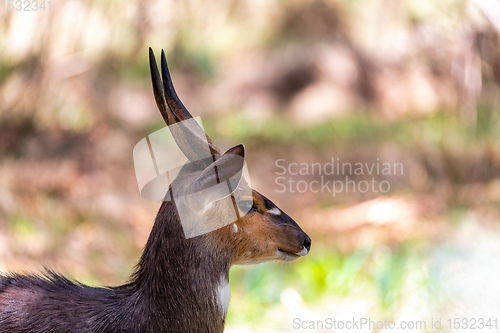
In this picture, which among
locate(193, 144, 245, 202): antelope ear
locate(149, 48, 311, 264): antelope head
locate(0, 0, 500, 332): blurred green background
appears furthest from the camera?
locate(0, 0, 500, 332): blurred green background

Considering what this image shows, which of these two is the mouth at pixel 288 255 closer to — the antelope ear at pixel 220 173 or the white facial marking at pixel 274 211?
the white facial marking at pixel 274 211

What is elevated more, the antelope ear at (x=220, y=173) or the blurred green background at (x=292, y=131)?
the antelope ear at (x=220, y=173)

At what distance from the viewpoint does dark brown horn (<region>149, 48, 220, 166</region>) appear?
2.82 m

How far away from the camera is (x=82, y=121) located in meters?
8.75

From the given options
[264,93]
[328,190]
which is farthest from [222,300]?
[264,93]

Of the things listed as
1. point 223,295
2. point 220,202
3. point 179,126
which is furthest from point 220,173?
point 223,295

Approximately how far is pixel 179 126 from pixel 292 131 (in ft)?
23.3

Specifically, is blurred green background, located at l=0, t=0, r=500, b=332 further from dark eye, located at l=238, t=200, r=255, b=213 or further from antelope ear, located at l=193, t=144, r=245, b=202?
antelope ear, located at l=193, t=144, r=245, b=202

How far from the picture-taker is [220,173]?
8.45 feet

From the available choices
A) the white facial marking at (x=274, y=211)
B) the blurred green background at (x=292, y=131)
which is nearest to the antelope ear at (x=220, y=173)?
the white facial marking at (x=274, y=211)

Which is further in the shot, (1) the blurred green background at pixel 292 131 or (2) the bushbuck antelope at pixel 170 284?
(1) the blurred green background at pixel 292 131

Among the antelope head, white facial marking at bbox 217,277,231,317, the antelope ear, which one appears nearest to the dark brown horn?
the antelope head

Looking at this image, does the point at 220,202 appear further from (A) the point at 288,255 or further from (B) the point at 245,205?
A: (A) the point at 288,255

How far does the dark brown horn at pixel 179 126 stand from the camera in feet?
9.24
